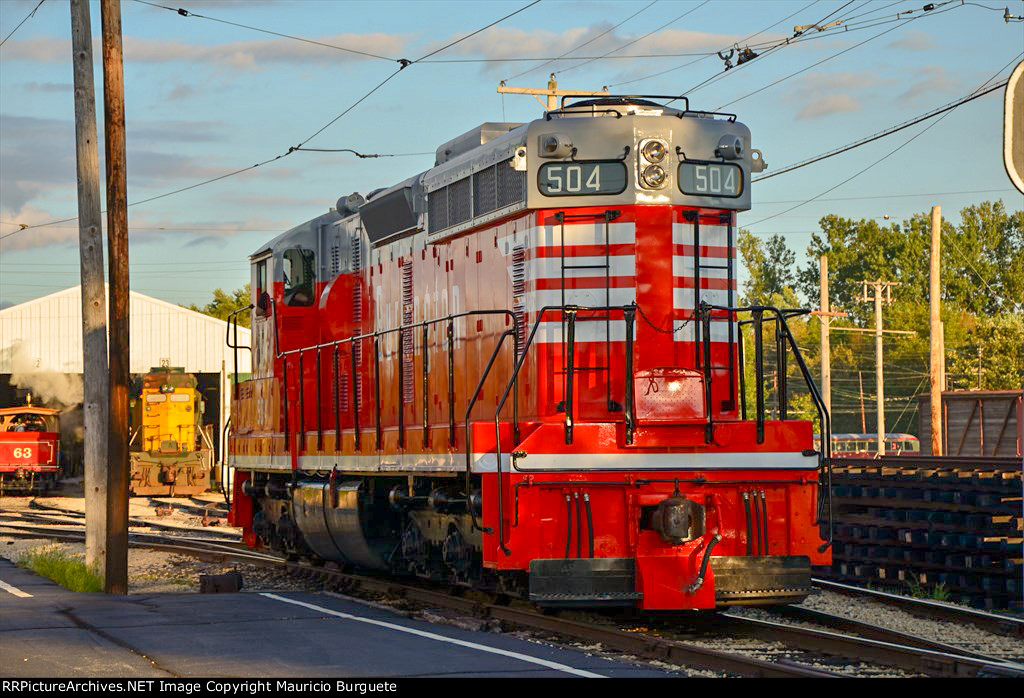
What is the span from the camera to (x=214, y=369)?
159ft

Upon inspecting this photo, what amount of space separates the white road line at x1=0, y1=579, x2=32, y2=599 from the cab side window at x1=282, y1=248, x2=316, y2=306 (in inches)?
182

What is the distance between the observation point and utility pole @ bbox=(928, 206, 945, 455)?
31.0m

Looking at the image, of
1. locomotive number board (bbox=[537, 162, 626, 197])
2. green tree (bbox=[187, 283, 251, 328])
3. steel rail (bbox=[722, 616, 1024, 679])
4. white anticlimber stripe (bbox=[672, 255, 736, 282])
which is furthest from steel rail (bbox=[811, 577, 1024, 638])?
green tree (bbox=[187, 283, 251, 328])

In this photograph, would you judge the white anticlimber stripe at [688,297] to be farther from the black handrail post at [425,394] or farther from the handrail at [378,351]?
the black handrail post at [425,394]

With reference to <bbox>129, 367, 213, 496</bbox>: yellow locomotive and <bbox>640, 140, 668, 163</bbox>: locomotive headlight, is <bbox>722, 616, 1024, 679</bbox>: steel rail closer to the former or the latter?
<bbox>640, 140, 668, 163</bbox>: locomotive headlight

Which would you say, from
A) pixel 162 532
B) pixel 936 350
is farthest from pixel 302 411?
pixel 936 350

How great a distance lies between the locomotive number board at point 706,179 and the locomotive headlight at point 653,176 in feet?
0.61

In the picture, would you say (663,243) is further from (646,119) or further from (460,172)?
(460,172)

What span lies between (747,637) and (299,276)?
8.46 metres

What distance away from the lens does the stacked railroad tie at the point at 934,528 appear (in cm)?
1359

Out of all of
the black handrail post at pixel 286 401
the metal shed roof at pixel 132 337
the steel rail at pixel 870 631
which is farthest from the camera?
the metal shed roof at pixel 132 337

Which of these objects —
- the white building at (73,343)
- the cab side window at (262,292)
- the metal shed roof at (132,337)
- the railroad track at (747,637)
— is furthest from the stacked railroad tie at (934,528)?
the metal shed roof at (132,337)

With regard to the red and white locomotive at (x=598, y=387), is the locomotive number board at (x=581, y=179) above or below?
above

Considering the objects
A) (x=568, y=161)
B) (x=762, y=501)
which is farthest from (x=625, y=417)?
(x=568, y=161)
